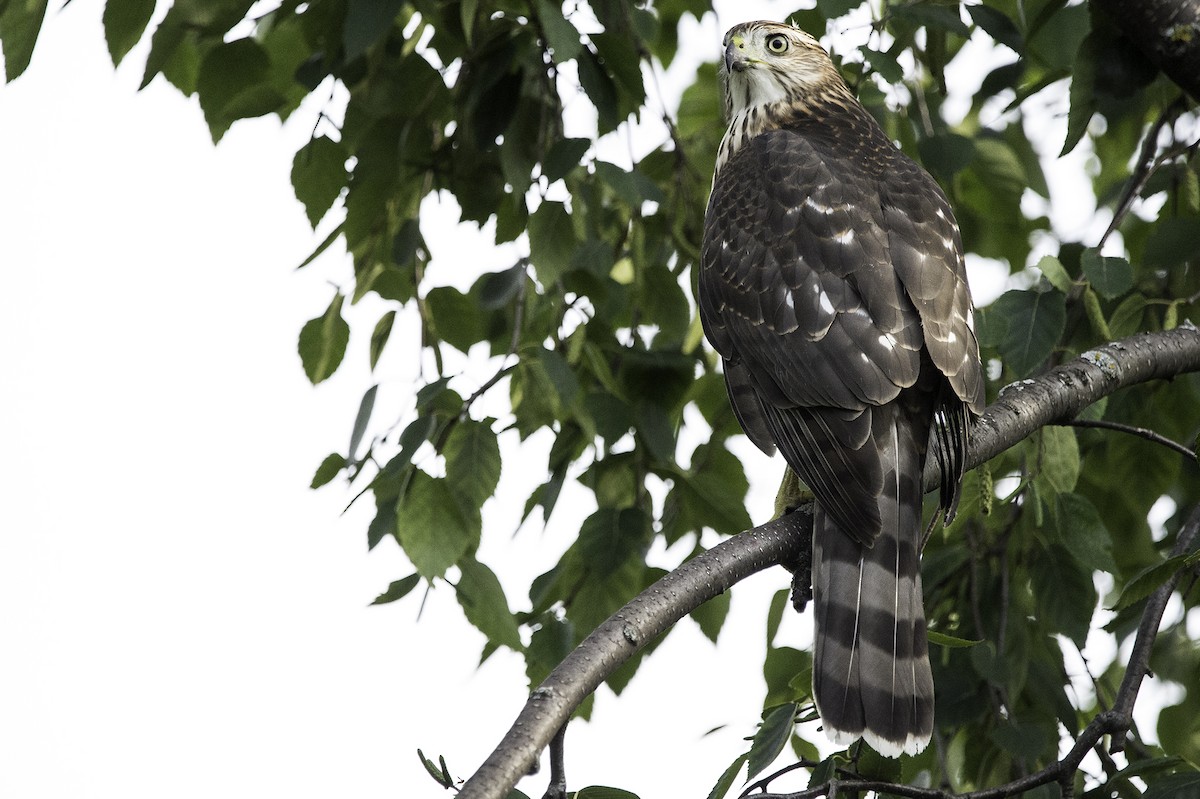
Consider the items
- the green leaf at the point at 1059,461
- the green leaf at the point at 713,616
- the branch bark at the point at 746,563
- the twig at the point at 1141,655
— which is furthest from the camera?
the green leaf at the point at 713,616

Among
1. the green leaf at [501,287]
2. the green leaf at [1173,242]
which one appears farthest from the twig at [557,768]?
the green leaf at [1173,242]

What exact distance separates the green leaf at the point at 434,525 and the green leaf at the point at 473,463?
27mm

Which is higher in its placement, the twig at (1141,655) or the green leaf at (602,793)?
the twig at (1141,655)

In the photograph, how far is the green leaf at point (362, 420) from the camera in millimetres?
2586

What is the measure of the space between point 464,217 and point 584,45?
1.83 feet

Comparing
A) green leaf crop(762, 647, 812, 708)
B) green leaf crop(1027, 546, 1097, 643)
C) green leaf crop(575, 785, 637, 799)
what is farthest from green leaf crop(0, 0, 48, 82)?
green leaf crop(1027, 546, 1097, 643)

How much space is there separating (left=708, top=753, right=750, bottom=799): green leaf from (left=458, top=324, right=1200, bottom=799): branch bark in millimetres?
173

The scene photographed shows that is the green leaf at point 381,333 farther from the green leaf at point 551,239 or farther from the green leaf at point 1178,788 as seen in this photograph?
the green leaf at point 1178,788

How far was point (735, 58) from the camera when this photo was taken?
11.9ft

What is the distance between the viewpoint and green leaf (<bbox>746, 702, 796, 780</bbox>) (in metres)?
1.90

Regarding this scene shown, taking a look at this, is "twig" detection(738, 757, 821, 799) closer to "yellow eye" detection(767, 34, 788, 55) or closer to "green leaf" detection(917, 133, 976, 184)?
"green leaf" detection(917, 133, 976, 184)

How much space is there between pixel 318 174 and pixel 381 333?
0.39 m

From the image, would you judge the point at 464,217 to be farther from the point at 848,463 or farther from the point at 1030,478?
the point at 1030,478

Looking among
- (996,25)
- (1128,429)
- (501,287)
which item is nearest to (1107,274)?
(1128,429)
